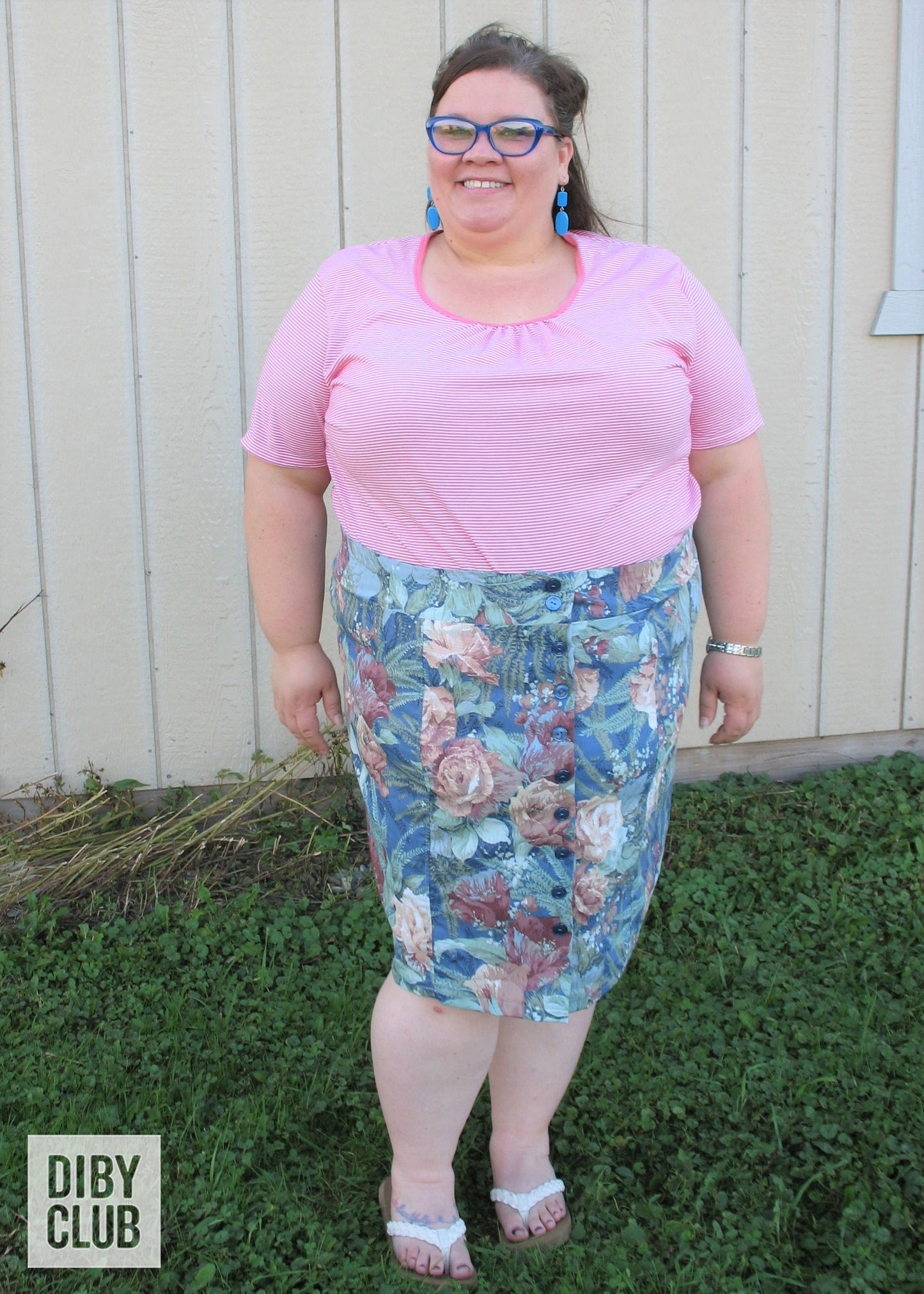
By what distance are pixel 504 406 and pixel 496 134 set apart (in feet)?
1.28

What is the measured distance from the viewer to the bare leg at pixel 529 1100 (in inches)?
75.8

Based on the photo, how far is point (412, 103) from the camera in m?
3.13

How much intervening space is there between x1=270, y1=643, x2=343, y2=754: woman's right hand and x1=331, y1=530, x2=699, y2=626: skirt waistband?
0.26 metres

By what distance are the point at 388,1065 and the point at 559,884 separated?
0.41 m

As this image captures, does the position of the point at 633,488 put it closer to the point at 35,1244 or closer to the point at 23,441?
the point at 35,1244

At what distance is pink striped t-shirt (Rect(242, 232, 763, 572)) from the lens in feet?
5.18

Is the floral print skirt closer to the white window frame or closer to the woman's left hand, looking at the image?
the woman's left hand

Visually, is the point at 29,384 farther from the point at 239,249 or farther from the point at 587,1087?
the point at 587,1087

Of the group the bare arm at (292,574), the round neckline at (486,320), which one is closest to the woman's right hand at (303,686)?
the bare arm at (292,574)

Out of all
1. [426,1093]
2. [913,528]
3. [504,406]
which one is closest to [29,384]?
[504,406]

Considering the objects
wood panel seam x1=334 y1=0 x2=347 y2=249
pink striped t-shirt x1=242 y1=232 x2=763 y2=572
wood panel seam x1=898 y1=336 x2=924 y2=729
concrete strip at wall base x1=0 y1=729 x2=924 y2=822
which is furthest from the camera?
concrete strip at wall base x1=0 y1=729 x2=924 y2=822

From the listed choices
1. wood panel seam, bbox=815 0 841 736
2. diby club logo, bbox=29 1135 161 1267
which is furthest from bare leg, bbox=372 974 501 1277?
wood panel seam, bbox=815 0 841 736

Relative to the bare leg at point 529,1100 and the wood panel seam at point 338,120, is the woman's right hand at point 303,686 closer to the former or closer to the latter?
the bare leg at point 529,1100

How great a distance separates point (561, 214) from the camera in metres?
1.76
